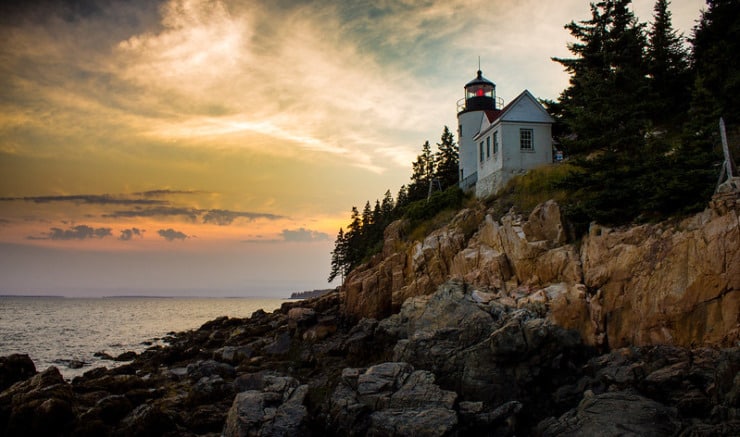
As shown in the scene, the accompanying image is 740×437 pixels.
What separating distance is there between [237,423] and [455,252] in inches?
623

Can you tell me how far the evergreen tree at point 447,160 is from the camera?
48562 millimetres

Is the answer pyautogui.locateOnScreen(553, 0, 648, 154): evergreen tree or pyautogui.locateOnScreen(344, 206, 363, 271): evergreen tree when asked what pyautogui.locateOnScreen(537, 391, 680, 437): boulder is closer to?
pyautogui.locateOnScreen(553, 0, 648, 154): evergreen tree

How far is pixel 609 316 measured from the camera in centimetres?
1712

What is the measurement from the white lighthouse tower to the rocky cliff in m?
11.8

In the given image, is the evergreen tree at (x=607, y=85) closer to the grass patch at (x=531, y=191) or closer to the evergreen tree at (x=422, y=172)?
the grass patch at (x=531, y=191)

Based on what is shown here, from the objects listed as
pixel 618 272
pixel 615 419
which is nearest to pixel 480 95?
pixel 618 272

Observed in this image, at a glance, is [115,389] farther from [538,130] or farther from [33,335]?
[33,335]

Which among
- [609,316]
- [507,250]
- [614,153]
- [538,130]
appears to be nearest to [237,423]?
[609,316]

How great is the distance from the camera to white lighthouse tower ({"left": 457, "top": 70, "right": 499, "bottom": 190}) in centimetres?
3700

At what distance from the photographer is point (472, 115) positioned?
3716 cm

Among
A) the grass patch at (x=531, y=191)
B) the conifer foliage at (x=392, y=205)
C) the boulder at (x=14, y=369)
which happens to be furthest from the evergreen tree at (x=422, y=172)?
the boulder at (x=14, y=369)

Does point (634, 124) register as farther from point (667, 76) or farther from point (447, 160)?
point (447, 160)

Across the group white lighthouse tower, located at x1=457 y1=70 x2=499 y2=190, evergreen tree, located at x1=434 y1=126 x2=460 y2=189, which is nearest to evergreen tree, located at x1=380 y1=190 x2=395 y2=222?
evergreen tree, located at x1=434 y1=126 x2=460 y2=189

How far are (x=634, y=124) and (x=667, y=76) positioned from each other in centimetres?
1583
